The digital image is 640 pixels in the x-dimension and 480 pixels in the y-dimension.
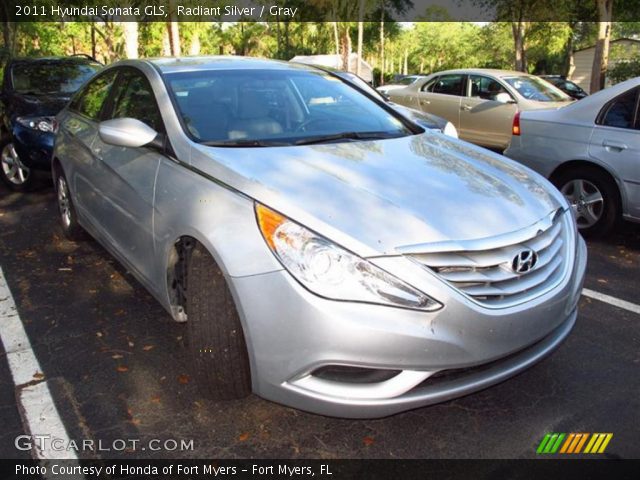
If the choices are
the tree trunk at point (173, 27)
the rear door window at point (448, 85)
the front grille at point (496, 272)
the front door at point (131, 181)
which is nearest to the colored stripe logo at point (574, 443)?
the front grille at point (496, 272)

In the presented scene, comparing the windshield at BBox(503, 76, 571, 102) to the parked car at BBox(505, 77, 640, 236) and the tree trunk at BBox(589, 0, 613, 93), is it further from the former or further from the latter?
the tree trunk at BBox(589, 0, 613, 93)

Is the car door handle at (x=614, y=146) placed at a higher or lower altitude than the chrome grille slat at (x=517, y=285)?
higher

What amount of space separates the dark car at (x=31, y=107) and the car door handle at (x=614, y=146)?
5585mm

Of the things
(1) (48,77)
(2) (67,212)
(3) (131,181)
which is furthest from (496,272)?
(1) (48,77)

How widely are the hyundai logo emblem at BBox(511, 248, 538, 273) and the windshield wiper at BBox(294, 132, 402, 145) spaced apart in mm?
1291

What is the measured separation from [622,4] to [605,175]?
19.6 meters

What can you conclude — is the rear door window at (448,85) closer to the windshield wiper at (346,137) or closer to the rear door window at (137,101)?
the windshield wiper at (346,137)

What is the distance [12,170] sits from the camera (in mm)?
6953

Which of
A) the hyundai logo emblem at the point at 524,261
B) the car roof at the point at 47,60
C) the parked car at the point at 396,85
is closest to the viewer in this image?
the hyundai logo emblem at the point at 524,261

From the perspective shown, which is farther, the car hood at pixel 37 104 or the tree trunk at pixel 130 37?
the tree trunk at pixel 130 37

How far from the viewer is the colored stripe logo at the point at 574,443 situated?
243 cm

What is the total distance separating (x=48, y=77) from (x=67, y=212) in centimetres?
353

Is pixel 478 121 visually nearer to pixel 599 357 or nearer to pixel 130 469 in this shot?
pixel 599 357

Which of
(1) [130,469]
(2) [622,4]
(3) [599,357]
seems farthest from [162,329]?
(2) [622,4]
